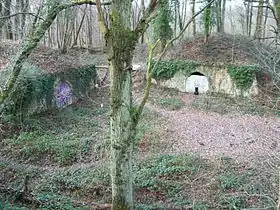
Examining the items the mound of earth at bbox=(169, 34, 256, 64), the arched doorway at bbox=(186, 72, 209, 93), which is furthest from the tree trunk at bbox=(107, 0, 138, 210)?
the mound of earth at bbox=(169, 34, 256, 64)

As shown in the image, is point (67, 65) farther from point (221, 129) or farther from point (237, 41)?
point (237, 41)

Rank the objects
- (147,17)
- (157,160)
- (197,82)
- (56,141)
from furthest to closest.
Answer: (197,82), (56,141), (157,160), (147,17)

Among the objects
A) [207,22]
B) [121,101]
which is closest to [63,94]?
[207,22]

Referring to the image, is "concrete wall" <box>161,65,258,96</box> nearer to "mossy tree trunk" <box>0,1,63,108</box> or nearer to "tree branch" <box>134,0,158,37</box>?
"mossy tree trunk" <box>0,1,63,108</box>

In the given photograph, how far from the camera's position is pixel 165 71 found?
63.1 feet

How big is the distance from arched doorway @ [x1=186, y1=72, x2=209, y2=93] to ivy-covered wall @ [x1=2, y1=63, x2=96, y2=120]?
591cm

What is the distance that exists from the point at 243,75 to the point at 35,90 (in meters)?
10.0

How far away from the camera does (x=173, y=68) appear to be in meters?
19.0

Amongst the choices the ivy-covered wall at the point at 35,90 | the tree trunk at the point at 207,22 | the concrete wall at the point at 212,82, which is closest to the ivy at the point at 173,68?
the concrete wall at the point at 212,82

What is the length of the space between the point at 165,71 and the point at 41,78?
7.52 m

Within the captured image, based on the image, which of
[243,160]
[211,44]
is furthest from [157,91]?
[243,160]

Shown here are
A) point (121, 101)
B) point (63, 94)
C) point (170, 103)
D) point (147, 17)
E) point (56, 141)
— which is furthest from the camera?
point (170, 103)

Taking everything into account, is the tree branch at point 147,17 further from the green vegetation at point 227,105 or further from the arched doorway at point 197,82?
the arched doorway at point 197,82

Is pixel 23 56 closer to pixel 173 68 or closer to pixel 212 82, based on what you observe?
pixel 173 68
